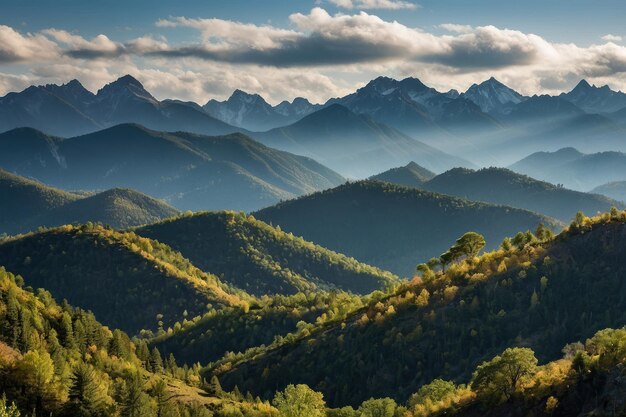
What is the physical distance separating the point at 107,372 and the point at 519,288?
120656mm

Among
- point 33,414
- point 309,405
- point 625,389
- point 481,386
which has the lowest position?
point 309,405

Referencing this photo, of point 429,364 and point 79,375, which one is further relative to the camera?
point 429,364

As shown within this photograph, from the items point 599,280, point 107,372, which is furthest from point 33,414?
point 599,280

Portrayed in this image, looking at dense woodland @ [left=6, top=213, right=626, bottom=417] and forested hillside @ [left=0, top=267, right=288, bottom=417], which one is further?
forested hillside @ [left=0, top=267, right=288, bottom=417]

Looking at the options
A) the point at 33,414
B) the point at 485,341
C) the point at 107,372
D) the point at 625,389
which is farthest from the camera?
the point at 485,341

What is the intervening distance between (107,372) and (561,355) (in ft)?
373

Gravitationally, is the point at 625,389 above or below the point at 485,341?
above

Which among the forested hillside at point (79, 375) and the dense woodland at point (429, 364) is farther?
the forested hillside at point (79, 375)

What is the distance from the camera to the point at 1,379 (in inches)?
4345

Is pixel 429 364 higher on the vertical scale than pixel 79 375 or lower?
lower

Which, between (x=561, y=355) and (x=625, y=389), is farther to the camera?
(x=561, y=355)

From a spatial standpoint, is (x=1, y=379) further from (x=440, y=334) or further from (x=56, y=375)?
(x=440, y=334)

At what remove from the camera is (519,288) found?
19925cm

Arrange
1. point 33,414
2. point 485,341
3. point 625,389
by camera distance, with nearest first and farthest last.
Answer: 1. point 625,389
2. point 33,414
3. point 485,341
